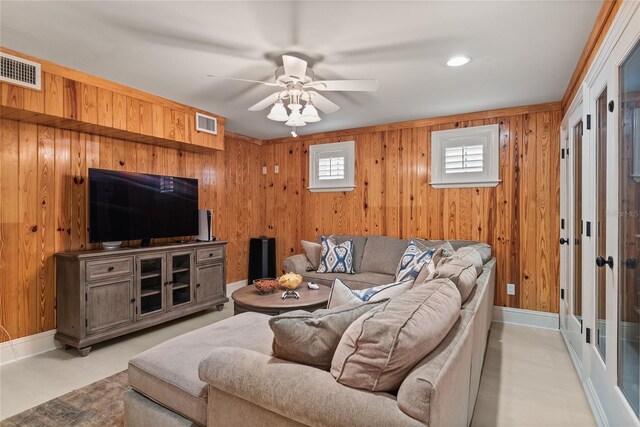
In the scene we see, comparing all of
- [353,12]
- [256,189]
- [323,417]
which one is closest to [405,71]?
[353,12]

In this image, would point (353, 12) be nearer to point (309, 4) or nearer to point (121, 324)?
point (309, 4)

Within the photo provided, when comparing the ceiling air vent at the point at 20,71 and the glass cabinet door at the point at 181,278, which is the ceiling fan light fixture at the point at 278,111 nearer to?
the ceiling air vent at the point at 20,71

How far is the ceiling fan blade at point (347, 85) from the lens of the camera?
92.5 inches

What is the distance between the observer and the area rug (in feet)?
6.44

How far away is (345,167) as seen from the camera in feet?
15.7

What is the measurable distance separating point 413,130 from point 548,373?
2.93m

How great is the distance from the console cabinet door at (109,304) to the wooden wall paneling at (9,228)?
0.59 m

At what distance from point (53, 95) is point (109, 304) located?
1.83 m

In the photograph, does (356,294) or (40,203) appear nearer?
(356,294)

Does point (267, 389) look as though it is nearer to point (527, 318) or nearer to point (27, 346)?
point (27, 346)

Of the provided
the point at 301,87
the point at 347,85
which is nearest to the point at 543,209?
the point at 347,85

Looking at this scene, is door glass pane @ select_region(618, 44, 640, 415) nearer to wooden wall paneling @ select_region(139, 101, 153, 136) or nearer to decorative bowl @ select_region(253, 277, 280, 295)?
decorative bowl @ select_region(253, 277, 280, 295)

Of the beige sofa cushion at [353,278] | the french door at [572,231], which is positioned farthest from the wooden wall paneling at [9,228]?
the french door at [572,231]

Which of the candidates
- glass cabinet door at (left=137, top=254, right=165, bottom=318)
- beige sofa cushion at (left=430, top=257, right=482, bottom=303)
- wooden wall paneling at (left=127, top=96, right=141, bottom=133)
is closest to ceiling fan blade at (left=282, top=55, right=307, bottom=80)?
beige sofa cushion at (left=430, top=257, right=482, bottom=303)
